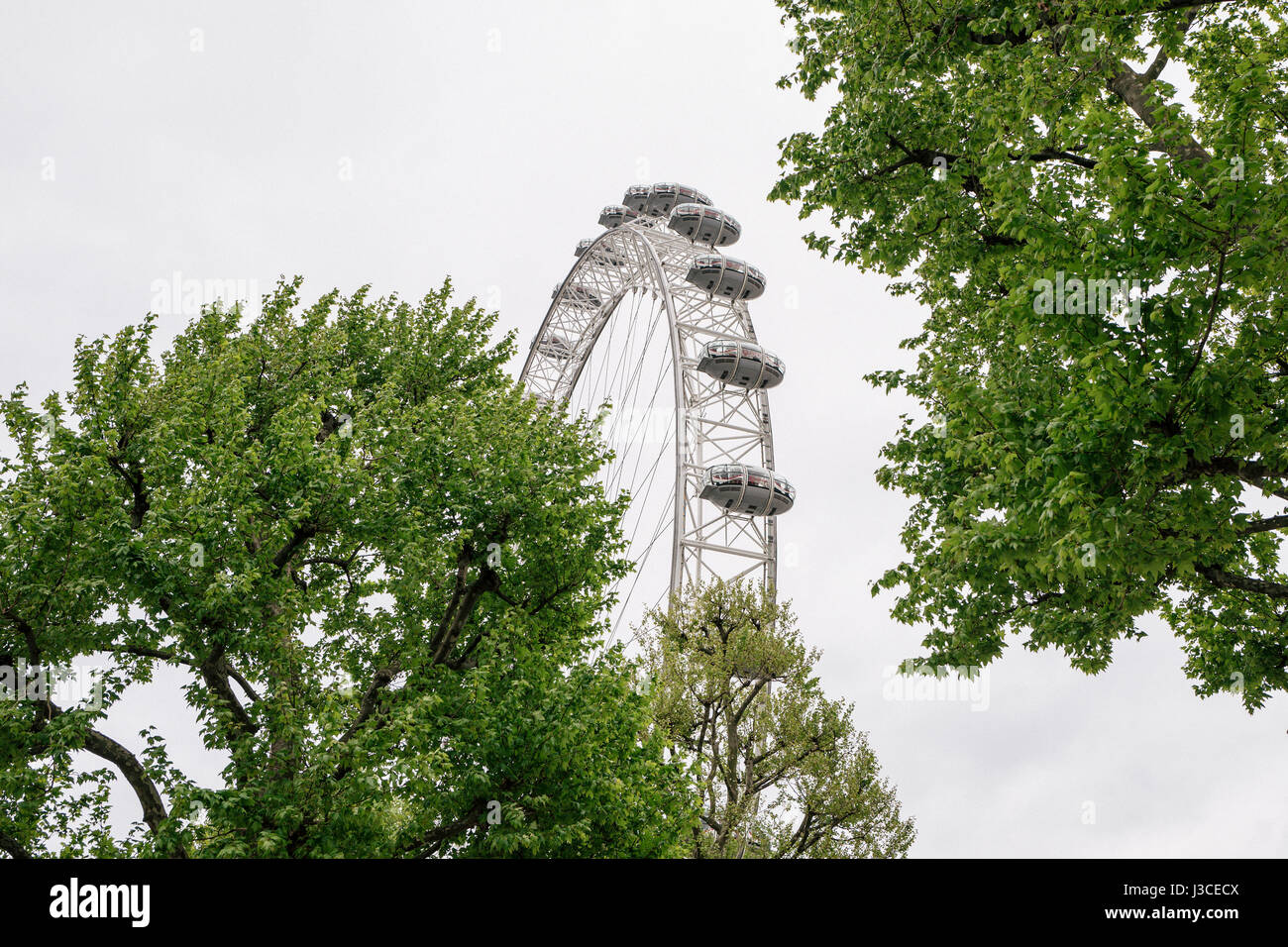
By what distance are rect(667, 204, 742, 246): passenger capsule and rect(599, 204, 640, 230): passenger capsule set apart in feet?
18.1

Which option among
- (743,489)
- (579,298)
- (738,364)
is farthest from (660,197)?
(743,489)

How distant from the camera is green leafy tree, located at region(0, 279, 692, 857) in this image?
37.3 feet

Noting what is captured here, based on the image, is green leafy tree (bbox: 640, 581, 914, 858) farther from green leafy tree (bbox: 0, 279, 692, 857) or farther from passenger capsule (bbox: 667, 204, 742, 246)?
passenger capsule (bbox: 667, 204, 742, 246)

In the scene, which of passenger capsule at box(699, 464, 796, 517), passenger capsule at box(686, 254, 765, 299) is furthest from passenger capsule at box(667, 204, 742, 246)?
passenger capsule at box(699, 464, 796, 517)

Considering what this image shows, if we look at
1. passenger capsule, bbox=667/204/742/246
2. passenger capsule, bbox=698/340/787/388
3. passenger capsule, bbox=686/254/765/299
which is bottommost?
passenger capsule, bbox=698/340/787/388

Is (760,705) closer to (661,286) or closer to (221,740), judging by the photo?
(221,740)

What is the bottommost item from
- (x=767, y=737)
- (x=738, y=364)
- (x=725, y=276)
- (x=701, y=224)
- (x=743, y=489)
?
(x=767, y=737)

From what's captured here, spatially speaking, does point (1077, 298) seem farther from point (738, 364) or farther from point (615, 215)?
point (615, 215)

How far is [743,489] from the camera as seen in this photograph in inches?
1359

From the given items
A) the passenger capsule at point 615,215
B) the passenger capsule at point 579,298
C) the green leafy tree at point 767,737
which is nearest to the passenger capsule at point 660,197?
the passenger capsule at point 615,215

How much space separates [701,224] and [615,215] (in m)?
7.86

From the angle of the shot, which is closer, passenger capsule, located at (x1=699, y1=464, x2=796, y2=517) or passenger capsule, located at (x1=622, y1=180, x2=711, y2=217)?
passenger capsule, located at (x1=699, y1=464, x2=796, y2=517)
